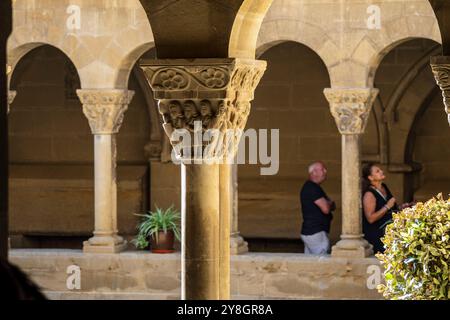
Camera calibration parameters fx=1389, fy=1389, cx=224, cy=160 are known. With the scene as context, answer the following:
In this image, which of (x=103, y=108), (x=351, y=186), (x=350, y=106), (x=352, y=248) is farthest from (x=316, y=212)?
(x=103, y=108)

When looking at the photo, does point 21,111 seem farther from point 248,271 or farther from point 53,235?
point 248,271

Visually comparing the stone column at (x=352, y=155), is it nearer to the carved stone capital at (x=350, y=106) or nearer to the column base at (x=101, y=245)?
the carved stone capital at (x=350, y=106)

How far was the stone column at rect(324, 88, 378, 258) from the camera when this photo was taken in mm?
13992

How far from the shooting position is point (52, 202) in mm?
17422

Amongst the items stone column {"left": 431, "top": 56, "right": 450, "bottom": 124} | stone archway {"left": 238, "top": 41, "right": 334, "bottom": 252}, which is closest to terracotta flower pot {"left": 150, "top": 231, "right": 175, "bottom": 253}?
stone archway {"left": 238, "top": 41, "right": 334, "bottom": 252}

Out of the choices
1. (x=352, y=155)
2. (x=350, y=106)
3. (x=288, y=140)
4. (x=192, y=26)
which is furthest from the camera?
(x=288, y=140)

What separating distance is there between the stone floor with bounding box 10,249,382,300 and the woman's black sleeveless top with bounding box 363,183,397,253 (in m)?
0.56

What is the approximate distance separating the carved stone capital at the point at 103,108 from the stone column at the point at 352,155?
89.8 inches

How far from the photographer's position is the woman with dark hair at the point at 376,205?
14141 mm

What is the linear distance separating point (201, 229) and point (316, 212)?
6865mm

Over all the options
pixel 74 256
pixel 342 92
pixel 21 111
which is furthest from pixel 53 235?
pixel 342 92

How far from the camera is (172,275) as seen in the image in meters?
14.6

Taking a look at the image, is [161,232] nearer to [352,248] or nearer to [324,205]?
[324,205]

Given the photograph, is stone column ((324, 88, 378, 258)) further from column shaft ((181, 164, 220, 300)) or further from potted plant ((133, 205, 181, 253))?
column shaft ((181, 164, 220, 300))
